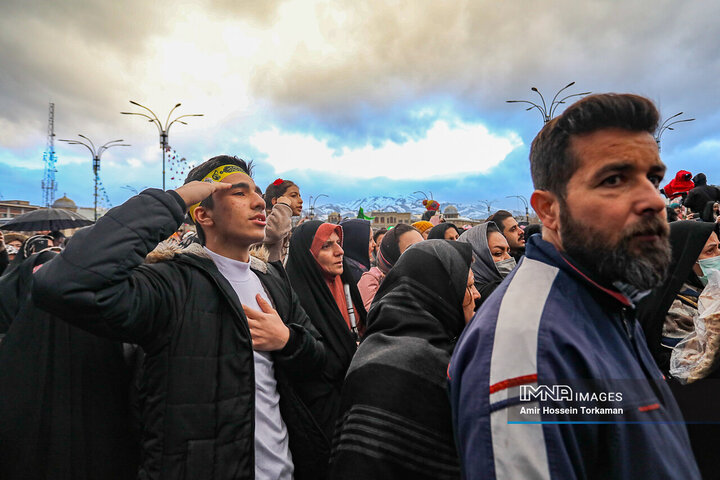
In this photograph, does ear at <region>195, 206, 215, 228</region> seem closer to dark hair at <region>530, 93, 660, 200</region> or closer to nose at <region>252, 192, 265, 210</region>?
nose at <region>252, 192, 265, 210</region>

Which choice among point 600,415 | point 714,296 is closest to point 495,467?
point 600,415

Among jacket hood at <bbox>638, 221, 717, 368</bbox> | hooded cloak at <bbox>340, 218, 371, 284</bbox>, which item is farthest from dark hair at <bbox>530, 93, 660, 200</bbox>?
hooded cloak at <bbox>340, 218, 371, 284</bbox>

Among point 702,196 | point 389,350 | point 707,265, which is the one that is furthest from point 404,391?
point 702,196

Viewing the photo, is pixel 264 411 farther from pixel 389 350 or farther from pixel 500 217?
pixel 500 217

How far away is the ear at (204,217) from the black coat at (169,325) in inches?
12.1

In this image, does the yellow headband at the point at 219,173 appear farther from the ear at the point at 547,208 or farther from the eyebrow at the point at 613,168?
the eyebrow at the point at 613,168

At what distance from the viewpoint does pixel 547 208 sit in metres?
1.37

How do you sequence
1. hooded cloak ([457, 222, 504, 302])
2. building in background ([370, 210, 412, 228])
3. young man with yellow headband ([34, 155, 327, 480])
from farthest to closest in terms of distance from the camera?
building in background ([370, 210, 412, 228]) < hooded cloak ([457, 222, 504, 302]) < young man with yellow headband ([34, 155, 327, 480])

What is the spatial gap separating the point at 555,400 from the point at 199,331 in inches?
59.4

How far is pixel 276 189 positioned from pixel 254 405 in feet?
14.6

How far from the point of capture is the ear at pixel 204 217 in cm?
221

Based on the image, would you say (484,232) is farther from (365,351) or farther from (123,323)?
(123,323)

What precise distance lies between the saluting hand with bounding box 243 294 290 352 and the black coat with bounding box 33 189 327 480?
12 cm

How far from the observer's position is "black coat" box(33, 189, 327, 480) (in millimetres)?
1412
